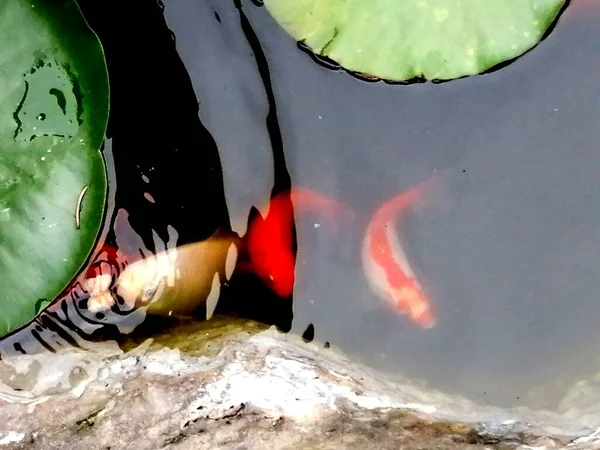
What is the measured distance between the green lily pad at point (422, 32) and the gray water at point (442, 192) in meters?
0.22

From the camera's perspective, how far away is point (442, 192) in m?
1.52

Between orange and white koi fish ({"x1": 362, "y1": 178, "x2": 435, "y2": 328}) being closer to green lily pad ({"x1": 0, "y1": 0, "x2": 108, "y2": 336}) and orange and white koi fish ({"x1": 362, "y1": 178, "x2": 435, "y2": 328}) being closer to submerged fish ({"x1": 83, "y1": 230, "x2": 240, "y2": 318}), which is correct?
submerged fish ({"x1": 83, "y1": 230, "x2": 240, "y2": 318})

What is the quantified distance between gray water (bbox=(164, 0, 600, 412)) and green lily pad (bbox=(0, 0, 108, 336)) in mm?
378

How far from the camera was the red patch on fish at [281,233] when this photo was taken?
1517 millimetres

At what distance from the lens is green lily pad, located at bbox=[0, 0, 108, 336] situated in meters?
1.14

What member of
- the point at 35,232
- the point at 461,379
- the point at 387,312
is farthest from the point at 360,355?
the point at 35,232

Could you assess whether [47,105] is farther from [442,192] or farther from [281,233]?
[442,192]

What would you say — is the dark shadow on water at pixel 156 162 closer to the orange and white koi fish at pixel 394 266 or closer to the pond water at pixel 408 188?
the pond water at pixel 408 188

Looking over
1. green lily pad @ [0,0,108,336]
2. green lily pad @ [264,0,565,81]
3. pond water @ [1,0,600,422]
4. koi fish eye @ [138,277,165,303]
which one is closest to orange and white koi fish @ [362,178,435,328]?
pond water @ [1,0,600,422]

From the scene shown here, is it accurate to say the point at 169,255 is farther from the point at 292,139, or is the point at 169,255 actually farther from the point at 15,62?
the point at 15,62

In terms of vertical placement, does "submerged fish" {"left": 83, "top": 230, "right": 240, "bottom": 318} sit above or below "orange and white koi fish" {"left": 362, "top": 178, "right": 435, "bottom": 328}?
below

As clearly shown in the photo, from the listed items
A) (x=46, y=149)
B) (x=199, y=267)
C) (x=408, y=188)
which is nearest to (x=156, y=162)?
(x=199, y=267)

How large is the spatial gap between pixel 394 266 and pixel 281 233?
A: 0.26 metres

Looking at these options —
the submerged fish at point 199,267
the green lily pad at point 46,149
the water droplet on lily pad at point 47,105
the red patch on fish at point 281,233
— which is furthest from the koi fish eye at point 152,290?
the water droplet on lily pad at point 47,105
